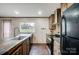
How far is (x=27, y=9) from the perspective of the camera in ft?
4.05

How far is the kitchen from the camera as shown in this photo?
1.17 m

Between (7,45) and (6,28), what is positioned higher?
(6,28)

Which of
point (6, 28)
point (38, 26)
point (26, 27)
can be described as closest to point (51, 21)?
point (38, 26)

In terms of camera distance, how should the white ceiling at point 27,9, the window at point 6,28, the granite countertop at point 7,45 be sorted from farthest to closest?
the window at point 6,28 → the white ceiling at point 27,9 → the granite countertop at point 7,45

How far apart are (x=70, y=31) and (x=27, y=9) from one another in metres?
0.47

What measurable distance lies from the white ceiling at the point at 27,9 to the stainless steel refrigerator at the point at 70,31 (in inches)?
5.5

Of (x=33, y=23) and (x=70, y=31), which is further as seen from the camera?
(x=33, y=23)

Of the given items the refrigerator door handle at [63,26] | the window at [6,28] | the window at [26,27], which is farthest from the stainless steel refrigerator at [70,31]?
the window at [6,28]

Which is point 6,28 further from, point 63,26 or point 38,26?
point 63,26

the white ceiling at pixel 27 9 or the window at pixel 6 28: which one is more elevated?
the white ceiling at pixel 27 9

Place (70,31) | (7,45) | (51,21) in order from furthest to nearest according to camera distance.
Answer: (51,21) → (7,45) → (70,31)

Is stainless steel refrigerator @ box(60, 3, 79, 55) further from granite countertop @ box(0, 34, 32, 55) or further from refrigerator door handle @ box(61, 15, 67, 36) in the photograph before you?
granite countertop @ box(0, 34, 32, 55)

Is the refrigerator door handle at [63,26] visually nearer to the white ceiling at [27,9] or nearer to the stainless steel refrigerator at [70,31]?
the stainless steel refrigerator at [70,31]

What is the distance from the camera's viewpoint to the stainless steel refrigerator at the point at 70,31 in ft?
3.42
